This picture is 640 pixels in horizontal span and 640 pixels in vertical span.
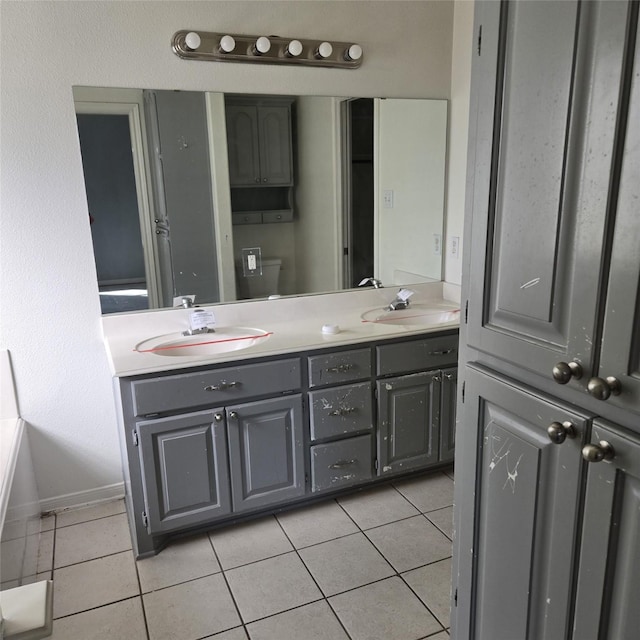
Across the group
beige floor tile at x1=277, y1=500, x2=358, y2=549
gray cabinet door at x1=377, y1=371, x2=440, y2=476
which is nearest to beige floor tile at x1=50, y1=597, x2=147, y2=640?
beige floor tile at x1=277, y1=500, x2=358, y2=549

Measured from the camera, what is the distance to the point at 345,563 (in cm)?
212

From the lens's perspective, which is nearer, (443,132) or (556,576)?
(556,576)

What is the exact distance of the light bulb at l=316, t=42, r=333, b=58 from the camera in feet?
8.02

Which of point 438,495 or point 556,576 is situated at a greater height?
point 556,576

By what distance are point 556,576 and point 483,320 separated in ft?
1.71

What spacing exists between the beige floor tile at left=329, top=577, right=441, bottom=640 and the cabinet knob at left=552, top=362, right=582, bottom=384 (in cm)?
120

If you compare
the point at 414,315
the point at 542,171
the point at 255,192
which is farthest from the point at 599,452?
the point at 255,192

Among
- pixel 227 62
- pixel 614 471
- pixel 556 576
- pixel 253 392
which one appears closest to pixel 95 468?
pixel 253 392

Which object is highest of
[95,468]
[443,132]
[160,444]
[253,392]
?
[443,132]

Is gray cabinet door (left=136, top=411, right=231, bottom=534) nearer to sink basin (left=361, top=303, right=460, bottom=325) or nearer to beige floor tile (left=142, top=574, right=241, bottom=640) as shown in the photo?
beige floor tile (left=142, top=574, right=241, bottom=640)

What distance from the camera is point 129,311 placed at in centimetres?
242

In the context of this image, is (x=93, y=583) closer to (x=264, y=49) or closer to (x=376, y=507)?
(x=376, y=507)

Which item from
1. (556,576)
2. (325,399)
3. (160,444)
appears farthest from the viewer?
(325,399)

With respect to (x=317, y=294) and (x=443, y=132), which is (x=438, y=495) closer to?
(x=317, y=294)
